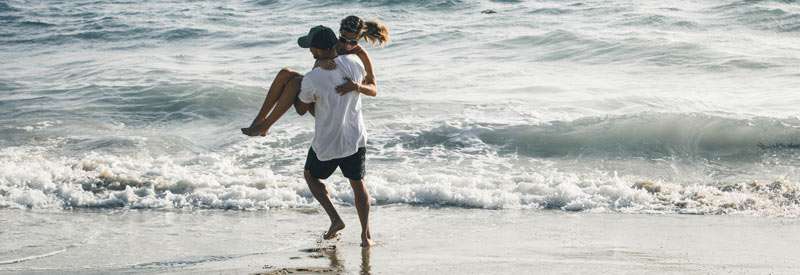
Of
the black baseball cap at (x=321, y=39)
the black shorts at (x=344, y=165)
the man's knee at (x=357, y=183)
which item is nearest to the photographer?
the black baseball cap at (x=321, y=39)

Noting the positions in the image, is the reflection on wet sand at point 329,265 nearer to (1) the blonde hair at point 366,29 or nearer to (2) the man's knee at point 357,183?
(2) the man's knee at point 357,183

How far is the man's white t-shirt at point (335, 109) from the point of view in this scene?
5.57m

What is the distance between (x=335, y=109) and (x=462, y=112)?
21.2 ft

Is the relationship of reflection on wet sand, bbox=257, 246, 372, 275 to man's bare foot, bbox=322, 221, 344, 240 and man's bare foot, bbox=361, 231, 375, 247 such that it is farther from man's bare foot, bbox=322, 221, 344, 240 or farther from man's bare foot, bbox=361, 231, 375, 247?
man's bare foot, bbox=322, 221, 344, 240

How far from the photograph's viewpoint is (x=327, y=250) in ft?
19.8

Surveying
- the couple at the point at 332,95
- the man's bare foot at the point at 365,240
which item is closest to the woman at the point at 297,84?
the couple at the point at 332,95

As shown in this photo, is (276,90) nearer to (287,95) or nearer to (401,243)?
(287,95)

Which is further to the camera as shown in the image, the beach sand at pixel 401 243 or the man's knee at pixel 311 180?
the man's knee at pixel 311 180

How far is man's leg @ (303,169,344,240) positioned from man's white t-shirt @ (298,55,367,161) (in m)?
0.29

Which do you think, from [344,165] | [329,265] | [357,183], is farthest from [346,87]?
[329,265]

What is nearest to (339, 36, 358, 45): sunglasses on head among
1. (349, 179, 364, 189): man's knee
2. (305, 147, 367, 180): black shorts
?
(305, 147, 367, 180): black shorts

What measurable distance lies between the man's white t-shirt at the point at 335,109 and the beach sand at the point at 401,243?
0.64 metres

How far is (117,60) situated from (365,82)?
13.3 meters

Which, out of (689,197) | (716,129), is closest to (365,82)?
(689,197)
